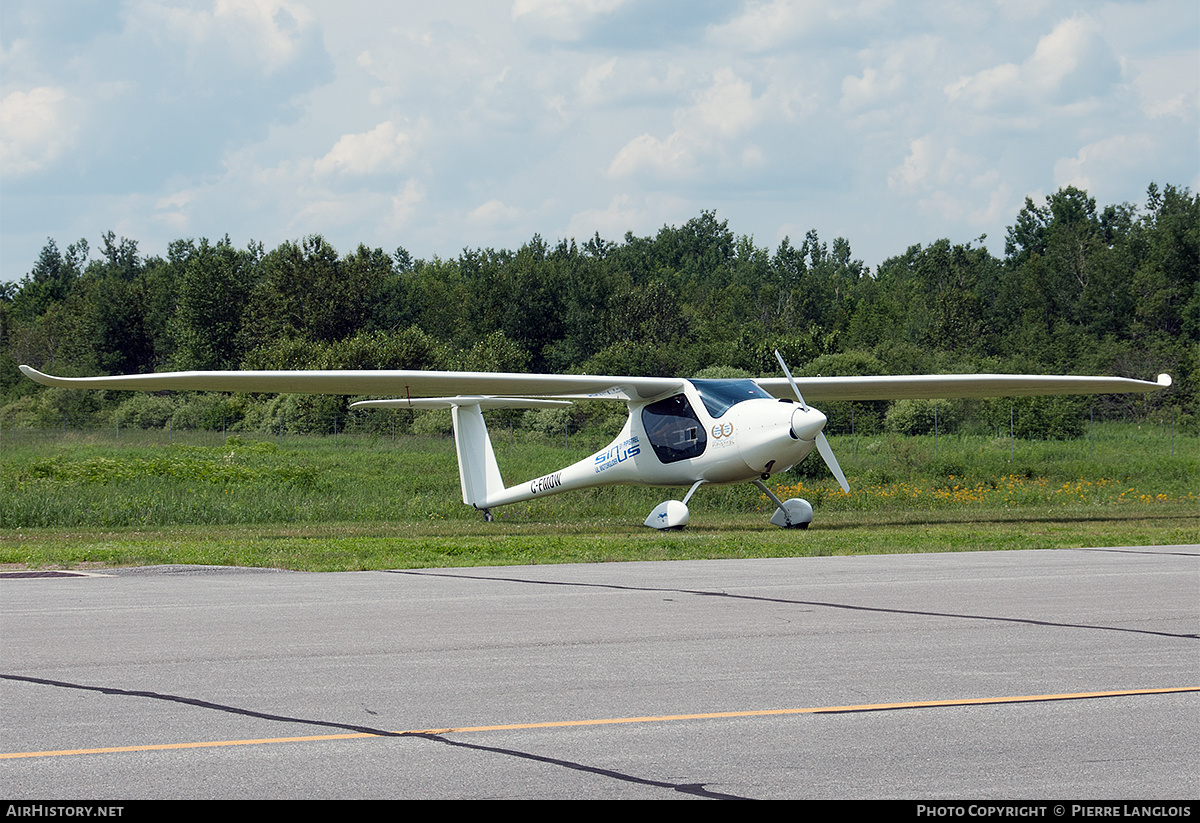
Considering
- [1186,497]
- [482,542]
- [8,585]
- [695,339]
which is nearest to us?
[8,585]

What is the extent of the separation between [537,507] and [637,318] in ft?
168

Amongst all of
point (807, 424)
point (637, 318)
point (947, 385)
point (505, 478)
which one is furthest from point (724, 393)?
point (637, 318)

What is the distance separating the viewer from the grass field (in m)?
16.1

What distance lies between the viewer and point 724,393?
21172 millimetres

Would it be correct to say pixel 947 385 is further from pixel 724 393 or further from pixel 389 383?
pixel 389 383

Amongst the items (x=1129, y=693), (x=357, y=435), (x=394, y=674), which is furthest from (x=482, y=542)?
(x=357, y=435)

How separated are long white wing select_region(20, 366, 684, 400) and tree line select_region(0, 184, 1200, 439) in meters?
24.6

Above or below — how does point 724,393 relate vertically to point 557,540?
above

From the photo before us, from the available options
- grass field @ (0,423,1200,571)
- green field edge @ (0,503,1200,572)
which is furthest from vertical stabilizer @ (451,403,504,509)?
green field edge @ (0,503,1200,572)

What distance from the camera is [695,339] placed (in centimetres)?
7819

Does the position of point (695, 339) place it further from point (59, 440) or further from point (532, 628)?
point (532, 628)

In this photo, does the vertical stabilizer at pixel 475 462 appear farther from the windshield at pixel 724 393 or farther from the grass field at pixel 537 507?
the windshield at pixel 724 393

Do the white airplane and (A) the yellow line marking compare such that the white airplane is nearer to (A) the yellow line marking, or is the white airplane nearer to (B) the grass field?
(B) the grass field

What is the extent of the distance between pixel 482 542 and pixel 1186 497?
19221 millimetres
